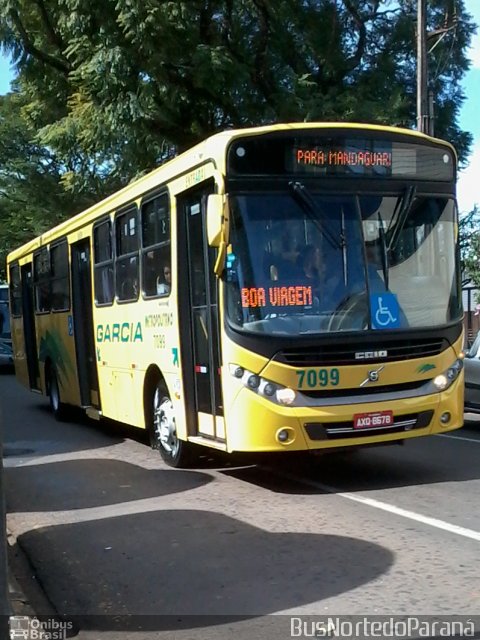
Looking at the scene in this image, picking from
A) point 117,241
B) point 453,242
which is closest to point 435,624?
point 453,242

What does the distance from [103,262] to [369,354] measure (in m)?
5.37

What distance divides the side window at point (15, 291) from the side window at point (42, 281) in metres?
1.70

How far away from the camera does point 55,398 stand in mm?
16281

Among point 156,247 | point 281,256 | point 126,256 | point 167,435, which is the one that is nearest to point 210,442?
point 167,435

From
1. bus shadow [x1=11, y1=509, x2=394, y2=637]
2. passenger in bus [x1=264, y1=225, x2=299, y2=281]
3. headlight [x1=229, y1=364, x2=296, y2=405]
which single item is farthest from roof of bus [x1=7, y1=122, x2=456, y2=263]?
bus shadow [x1=11, y1=509, x2=394, y2=637]

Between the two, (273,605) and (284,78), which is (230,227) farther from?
(284,78)

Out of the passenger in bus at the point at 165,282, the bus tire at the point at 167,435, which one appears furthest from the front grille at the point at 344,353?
the bus tire at the point at 167,435

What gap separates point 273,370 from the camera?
7961mm

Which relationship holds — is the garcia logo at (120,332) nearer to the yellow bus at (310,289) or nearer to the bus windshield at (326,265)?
the yellow bus at (310,289)

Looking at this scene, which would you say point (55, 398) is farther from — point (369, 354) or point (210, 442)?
point (369, 354)

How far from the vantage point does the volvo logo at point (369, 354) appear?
812 cm

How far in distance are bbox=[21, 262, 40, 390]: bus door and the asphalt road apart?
7276mm

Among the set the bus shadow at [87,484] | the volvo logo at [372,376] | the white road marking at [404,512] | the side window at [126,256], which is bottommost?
the bus shadow at [87,484]

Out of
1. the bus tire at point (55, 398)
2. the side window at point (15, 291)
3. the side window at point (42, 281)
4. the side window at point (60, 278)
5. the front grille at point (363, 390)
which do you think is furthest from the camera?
the side window at point (15, 291)
